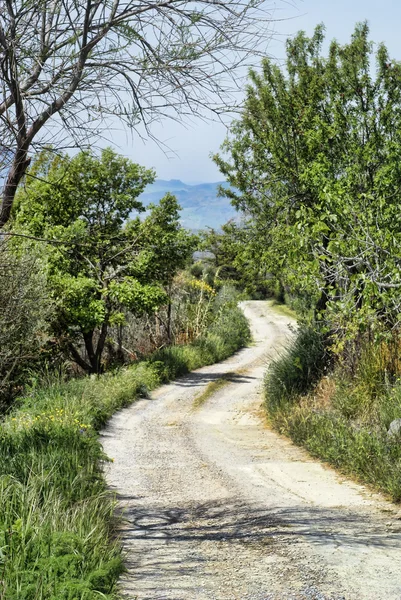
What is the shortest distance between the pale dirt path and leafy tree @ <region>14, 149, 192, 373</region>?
472cm

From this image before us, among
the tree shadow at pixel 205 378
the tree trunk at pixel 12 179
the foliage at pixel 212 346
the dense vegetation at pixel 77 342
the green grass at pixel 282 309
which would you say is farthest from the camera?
the green grass at pixel 282 309

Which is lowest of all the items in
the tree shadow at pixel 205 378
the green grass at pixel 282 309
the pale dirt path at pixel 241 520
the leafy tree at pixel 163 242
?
the pale dirt path at pixel 241 520

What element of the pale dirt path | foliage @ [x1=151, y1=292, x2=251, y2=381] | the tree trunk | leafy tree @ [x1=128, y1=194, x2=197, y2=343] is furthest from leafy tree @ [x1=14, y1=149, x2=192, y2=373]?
the tree trunk

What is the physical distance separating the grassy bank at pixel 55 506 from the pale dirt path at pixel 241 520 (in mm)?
392

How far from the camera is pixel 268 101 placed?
17.8 metres

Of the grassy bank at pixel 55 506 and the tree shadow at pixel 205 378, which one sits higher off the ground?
the grassy bank at pixel 55 506

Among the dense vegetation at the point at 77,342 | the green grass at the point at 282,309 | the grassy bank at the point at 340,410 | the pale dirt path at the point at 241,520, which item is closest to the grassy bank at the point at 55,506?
the dense vegetation at the point at 77,342

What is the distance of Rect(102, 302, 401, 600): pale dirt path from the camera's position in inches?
214

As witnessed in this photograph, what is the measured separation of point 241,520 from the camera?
7.39m

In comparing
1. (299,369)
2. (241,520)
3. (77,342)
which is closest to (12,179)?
(241,520)

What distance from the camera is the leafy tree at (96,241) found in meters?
18.1

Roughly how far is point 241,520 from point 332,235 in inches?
186

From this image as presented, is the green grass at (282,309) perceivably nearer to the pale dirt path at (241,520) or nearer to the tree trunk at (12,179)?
the pale dirt path at (241,520)

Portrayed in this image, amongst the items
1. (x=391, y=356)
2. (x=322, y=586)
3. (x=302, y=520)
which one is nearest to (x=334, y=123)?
(x=391, y=356)
